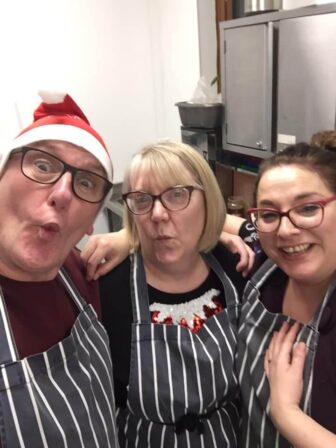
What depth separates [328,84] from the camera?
1610 mm

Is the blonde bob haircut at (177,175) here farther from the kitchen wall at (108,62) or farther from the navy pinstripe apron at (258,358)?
the kitchen wall at (108,62)

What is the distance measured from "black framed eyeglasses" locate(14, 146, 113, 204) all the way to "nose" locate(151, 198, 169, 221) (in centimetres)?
27

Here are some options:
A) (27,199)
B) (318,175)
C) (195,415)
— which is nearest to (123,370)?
(195,415)

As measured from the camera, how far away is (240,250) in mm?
1239

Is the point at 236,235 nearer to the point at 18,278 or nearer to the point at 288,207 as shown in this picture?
the point at 288,207

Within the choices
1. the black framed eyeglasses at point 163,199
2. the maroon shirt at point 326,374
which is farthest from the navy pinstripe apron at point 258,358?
the black framed eyeglasses at point 163,199

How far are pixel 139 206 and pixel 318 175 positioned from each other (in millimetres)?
461

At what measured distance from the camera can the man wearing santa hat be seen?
0.72 m

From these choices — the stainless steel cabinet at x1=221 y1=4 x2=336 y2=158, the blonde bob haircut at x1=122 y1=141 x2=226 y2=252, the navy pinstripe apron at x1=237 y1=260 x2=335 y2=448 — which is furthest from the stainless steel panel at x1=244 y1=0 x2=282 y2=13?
the navy pinstripe apron at x1=237 y1=260 x2=335 y2=448

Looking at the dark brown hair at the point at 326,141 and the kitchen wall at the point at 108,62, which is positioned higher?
the kitchen wall at the point at 108,62

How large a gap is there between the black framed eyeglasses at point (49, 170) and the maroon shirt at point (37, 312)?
208mm

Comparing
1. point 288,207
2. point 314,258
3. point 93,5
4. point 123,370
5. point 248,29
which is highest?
point 93,5

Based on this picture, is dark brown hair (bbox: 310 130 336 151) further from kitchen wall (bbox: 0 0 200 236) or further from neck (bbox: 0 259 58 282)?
kitchen wall (bbox: 0 0 200 236)

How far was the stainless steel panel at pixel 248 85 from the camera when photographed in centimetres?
187
